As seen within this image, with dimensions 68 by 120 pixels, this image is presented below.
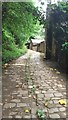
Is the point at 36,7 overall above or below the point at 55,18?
above

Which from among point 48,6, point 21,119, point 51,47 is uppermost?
point 48,6

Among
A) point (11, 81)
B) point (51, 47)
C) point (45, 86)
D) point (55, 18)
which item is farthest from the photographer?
point (51, 47)

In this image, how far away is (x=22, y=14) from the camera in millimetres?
9734

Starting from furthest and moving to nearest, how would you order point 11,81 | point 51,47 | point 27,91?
1. point 51,47
2. point 11,81
3. point 27,91

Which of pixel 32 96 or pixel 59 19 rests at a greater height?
pixel 59 19

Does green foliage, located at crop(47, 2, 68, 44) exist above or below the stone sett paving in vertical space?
above

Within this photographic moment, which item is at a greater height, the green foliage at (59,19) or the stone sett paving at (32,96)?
the green foliage at (59,19)

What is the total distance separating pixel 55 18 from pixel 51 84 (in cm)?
587

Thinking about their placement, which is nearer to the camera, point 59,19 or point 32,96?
point 32,96

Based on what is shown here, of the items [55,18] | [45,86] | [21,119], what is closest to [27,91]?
[45,86]

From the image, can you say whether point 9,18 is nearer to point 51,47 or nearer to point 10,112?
point 51,47

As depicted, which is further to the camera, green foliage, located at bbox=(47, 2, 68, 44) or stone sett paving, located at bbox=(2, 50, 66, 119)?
green foliage, located at bbox=(47, 2, 68, 44)

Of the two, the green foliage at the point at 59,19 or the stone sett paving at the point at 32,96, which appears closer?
the stone sett paving at the point at 32,96

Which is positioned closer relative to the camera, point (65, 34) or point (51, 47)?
point (65, 34)
